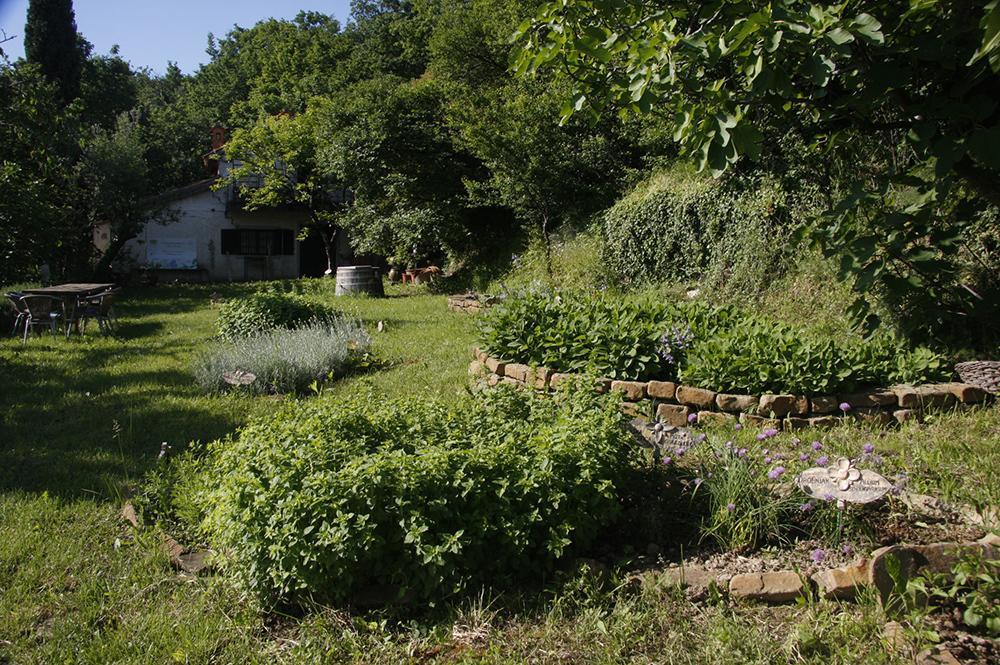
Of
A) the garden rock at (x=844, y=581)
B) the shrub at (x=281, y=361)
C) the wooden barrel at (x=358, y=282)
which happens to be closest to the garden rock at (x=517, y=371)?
the shrub at (x=281, y=361)

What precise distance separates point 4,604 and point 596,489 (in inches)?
95.9

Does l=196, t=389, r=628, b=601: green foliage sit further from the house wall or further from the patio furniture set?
the house wall

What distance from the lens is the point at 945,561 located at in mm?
2377

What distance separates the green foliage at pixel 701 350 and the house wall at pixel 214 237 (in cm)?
2057

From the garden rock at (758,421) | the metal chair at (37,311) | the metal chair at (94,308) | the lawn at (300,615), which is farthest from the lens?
the metal chair at (94,308)

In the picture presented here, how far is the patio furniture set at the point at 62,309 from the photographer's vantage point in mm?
10266

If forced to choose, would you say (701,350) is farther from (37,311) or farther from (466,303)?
(37,311)

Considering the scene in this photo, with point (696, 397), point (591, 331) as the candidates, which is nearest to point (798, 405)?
point (696, 397)

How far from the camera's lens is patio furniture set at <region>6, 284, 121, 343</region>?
10.3 metres

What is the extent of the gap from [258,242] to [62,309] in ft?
49.2

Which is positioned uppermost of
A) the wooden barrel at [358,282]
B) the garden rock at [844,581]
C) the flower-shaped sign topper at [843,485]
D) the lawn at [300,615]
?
the wooden barrel at [358,282]

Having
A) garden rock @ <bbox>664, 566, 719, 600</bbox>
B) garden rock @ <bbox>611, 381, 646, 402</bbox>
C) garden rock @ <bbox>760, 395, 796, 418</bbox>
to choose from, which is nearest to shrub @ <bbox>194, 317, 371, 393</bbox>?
garden rock @ <bbox>611, 381, 646, 402</bbox>

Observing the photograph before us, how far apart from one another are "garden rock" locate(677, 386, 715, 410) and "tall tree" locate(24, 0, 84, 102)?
27520 millimetres

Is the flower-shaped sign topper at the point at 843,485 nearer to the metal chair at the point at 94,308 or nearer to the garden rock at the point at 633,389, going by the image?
the garden rock at the point at 633,389
